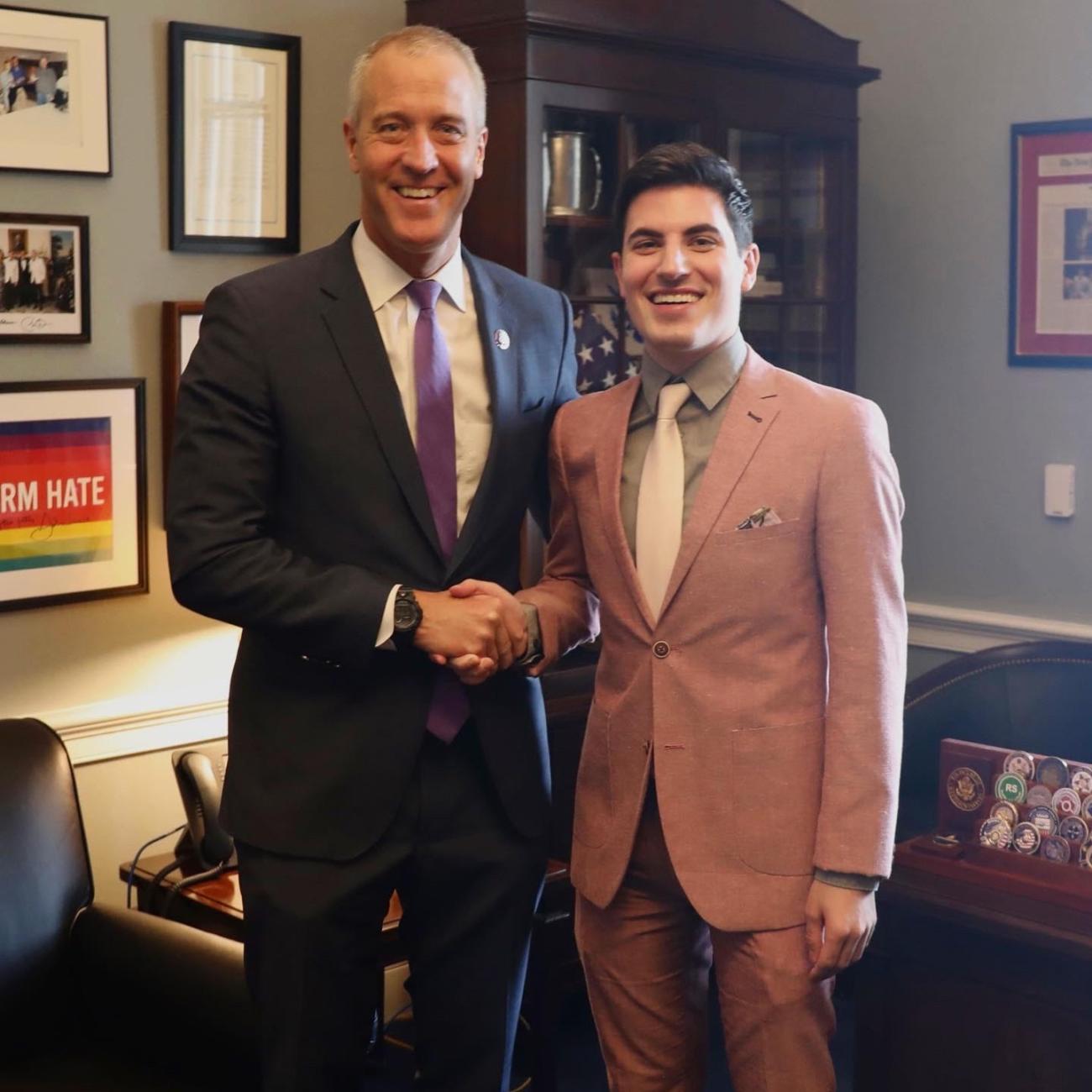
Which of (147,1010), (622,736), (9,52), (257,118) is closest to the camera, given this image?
(622,736)

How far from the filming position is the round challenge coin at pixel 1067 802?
2.38 metres

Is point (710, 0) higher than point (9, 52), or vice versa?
point (710, 0)

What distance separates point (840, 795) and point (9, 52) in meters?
1.83

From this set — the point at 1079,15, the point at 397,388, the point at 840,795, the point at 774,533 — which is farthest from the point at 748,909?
the point at 1079,15

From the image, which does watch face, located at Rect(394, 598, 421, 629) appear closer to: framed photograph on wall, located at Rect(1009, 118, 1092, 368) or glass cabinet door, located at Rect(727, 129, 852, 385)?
glass cabinet door, located at Rect(727, 129, 852, 385)

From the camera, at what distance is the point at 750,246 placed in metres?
1.85

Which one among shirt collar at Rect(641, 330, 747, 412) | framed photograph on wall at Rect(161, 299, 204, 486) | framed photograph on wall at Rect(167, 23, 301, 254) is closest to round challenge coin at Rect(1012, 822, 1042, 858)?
shirt collar at Rect(641, 330, 747, 412)

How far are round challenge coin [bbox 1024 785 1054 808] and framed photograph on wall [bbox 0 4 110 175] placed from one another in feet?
6.21

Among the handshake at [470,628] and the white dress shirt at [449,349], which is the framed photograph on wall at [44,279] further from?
the handshake at [470,628]

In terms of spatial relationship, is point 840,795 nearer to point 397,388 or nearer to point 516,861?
point 516,861

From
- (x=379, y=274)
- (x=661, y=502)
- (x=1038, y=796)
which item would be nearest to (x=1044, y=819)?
(x=1038, y=796)

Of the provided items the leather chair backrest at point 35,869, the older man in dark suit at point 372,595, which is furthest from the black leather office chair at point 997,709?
the leather chair backrest at point 35,869

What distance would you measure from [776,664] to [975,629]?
1.94 meters

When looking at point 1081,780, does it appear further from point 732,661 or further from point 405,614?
point 405,614
